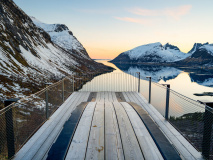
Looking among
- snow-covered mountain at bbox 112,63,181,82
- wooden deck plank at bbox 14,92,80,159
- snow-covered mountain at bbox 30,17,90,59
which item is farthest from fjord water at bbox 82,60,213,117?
snow-covered mountain at bbox 30,17,90,59

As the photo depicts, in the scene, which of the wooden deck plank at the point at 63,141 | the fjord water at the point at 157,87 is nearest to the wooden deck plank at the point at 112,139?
the wooden deck plank at the point at 63,141

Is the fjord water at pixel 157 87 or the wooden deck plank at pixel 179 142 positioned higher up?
the wooden deck plank at pixel 179 142

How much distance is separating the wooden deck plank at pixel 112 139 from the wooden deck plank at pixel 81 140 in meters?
0.52

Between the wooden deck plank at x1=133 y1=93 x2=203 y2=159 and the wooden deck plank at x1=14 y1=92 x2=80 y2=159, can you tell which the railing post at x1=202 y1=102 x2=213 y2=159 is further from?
the wooden deck plank at x1=14 y1=92 x2=80 y2=159

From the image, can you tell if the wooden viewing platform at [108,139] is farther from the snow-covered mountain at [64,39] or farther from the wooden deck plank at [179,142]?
the snow-covered mountain at [64,39]

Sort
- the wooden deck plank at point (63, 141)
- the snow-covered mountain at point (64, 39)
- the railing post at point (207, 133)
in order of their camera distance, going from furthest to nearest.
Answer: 1. the snow-covered mountain at point (64, 39)
2. the railing post at point (207, 133)
3. the wooden deck plank at point (63, 141)

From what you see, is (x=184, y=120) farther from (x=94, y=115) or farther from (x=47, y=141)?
(x=47, y=141)

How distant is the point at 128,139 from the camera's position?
4020 mm

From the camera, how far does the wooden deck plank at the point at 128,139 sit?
3471 millimetres

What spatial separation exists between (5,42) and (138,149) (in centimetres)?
3900

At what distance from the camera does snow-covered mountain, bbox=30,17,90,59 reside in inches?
4832

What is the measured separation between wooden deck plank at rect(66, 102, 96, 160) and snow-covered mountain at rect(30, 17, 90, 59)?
115338 mm

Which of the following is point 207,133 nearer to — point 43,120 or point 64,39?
point 43,120

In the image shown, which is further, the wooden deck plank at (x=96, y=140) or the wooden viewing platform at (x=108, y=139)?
the wooden viewing platform at (x=108, y=139)
